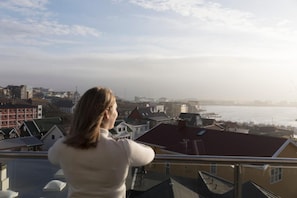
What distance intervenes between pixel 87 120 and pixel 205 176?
1500 millimetres

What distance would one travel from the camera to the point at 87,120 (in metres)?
1.33

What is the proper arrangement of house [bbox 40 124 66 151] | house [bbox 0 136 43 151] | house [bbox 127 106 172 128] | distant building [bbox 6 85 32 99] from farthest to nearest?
distant building [bbox 6 85 32 99] < house [bbox 127 106 172 128] < house [bbox 0 136 43 151] < house [bbox 40 124 66 151]

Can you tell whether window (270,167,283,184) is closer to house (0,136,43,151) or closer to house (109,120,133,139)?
house (109,120,133,139)

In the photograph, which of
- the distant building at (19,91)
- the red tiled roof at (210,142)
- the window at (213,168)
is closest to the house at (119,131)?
the window at (213,168)

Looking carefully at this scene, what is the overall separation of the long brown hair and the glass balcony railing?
1.24 metres

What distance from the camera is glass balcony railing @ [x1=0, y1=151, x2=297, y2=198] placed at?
2.55m

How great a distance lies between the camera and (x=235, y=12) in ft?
42.6

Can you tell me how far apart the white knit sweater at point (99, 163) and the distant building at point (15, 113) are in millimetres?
36926

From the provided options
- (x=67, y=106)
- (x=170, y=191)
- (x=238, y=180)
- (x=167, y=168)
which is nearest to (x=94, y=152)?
(x=167, y=168)

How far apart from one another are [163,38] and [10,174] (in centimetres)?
2275

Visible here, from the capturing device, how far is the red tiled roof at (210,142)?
556 inches

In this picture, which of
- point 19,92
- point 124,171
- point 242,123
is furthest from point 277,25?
point 19,92

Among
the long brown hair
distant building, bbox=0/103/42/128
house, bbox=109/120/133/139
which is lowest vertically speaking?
distant building, bbox=0/103/42/128

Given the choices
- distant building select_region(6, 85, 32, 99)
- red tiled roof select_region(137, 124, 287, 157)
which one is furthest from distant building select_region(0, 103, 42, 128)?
red tiled roof select_region(137, 124, 287, 157)
